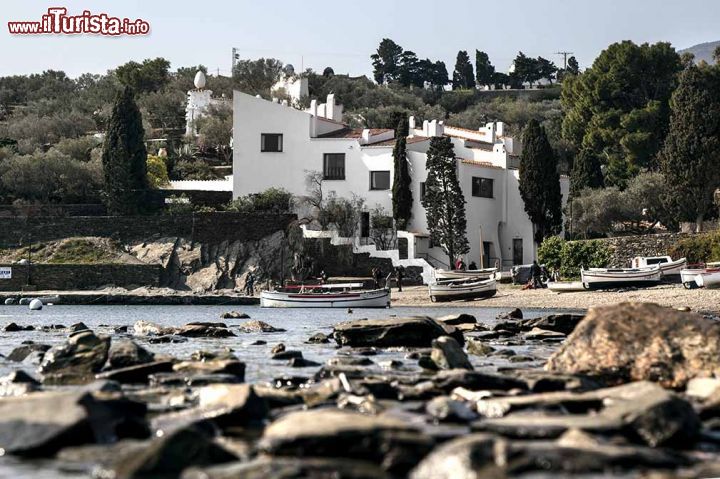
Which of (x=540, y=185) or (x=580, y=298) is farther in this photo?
(x=540, y=185)

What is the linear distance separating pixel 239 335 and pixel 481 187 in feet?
136

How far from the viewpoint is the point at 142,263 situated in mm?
66500

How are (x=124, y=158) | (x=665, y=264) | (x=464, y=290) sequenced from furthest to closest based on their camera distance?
(x=124, y=158) < (x=464, y=290) < (x=665, y=264)

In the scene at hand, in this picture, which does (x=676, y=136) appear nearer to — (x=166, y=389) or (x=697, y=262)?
(x=697, y=262)

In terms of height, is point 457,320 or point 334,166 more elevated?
point 334,166

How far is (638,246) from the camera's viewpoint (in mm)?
60844

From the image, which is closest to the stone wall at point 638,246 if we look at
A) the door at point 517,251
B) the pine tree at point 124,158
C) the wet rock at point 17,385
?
the door at point 517,251

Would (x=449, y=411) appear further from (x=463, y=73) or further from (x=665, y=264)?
(x=463, y=73)

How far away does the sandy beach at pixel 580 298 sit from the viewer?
4538cm

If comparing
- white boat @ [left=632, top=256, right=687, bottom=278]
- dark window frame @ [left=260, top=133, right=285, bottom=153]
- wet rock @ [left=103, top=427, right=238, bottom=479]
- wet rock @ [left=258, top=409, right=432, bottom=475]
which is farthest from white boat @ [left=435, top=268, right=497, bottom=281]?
wet rock @ [left=103, top=427, right=238, bottom=479]

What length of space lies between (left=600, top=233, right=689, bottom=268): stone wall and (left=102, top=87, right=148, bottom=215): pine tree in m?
26.8

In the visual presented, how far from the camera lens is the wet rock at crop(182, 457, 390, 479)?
10148mm

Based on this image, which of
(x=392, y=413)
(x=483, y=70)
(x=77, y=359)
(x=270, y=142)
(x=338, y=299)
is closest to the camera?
(x=392, y=413)

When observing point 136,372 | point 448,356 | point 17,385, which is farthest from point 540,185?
point 17,385
